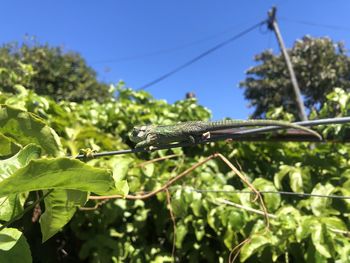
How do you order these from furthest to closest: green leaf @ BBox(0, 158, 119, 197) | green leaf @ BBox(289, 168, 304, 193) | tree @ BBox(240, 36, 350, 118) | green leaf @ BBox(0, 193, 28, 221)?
tree @ BBox(240, 36, 350, 118) < green leaf @ BBox(289, 168, 304, 193) < green leaf @ BBox(0, 193, 28, 221) < green leaf @ BBox(0, 158, 119, 197)

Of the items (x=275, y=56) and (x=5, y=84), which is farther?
(x=275, y=56)

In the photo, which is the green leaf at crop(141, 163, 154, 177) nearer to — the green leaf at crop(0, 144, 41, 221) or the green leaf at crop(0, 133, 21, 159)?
the green leaf at crop(0, 133, 21, 159)

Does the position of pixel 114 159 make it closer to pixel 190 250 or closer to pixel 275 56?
pixel 190 250

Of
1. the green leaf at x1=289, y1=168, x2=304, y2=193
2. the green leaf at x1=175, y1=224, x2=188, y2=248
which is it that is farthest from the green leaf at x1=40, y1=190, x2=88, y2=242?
the green leaf at x1=289, y1=168, x2=304, y2=193

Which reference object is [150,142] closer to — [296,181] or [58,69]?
[296,181]

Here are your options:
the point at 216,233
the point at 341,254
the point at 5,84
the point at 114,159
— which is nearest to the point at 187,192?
the point at 216,233

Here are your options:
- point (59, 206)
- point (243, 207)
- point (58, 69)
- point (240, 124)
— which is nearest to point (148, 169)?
point (243, 207)
